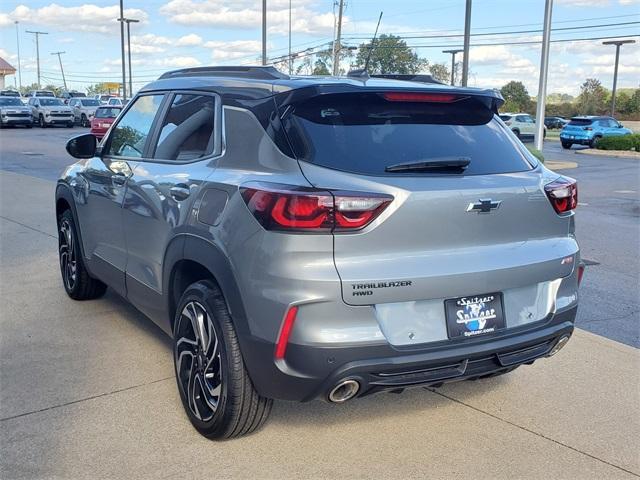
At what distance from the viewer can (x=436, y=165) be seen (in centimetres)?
339

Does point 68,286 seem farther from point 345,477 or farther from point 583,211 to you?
point 583,211

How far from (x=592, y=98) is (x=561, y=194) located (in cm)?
7791

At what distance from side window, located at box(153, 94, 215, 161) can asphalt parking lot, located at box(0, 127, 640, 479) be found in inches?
57.1

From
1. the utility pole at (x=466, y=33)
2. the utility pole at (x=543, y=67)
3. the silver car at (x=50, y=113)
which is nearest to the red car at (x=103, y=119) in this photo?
the silver car at (x=50, y=113)

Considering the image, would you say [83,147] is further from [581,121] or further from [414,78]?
[581,121]

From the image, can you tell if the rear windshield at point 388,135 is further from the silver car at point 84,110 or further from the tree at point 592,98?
the tree at point 592,98

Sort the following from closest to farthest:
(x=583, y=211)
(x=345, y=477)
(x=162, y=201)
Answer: (x=345, y=477) < (x=162, y=201) < (x=583, y=211)

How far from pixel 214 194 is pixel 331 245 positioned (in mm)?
814

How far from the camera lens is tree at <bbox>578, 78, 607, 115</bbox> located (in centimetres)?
7200

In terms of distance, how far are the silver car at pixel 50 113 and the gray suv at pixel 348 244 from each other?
1615 inches

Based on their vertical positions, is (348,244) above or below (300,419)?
above

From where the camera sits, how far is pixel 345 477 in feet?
11.0

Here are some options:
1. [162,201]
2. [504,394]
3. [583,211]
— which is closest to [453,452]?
[504,394]

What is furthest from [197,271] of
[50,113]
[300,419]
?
[50,113]
